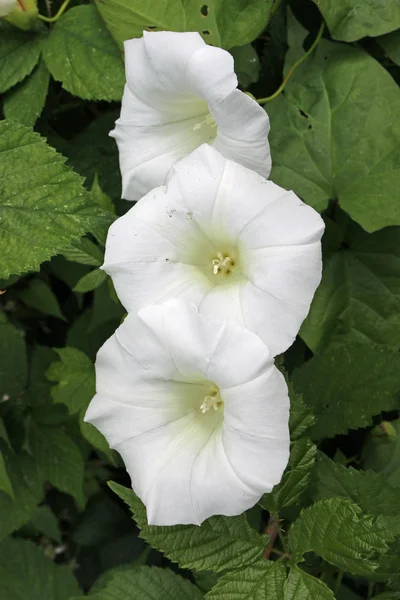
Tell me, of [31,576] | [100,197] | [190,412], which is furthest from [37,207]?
[31,576]

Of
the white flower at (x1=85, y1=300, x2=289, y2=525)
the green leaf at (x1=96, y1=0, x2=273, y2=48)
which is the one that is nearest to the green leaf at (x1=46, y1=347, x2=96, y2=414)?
the white flower at (x1=85, y1=300, x2=289, y2=525)

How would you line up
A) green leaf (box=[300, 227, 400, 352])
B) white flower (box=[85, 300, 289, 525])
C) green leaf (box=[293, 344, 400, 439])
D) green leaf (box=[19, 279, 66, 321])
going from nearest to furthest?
white flower (box=[85, 300, 289, 525]) → green leaf (box=[293, 344, 400, 439]) → green leaf (box=[300, 227, 400, 352]) → green leaf (box=[19, 279, 66, 321])

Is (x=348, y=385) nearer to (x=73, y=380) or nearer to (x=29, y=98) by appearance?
(x=73, y=380)

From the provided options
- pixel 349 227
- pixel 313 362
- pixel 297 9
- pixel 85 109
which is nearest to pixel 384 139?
pixel 349 227

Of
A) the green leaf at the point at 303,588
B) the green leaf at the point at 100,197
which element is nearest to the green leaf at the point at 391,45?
the green leaf at the point at 100,197

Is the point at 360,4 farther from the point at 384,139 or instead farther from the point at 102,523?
the point at 102,523

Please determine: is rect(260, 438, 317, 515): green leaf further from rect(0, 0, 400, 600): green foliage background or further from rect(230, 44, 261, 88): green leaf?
rect(230, 44, 261, 88): green leaf
